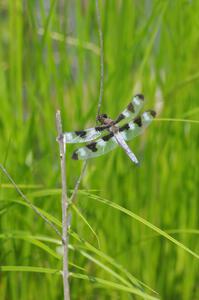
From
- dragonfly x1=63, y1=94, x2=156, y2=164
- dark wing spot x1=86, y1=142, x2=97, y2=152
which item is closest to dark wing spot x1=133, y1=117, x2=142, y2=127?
dragonfly x1=63, y1=94, x2=156, y2=164

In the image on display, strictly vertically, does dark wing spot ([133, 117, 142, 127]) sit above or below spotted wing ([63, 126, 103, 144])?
above

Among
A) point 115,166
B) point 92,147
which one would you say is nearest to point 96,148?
point 92,147

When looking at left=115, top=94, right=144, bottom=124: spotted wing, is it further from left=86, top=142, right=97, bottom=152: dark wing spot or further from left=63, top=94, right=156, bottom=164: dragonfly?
left=86, top=142, right=97, bottom=152: dark wing spot

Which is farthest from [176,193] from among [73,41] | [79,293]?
[73,41]

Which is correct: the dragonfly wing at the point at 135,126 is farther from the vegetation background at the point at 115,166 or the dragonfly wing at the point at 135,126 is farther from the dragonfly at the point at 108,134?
the vegetation background at the point at 115,166

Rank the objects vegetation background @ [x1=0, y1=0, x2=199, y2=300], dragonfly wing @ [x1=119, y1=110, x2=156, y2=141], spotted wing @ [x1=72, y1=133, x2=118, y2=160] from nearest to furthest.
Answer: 1. spotted wing @ [x1=72, y1=133, x2=118, y2=160]
2. dragonfly wing @ [x1=119, y1=110, x2=156, y2=141]
3. vegetation background @ [x1=0, y1=0, x2=199, y2=300]

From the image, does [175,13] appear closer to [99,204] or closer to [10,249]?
[99,204]

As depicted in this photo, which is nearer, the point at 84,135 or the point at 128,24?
the point at 84,135

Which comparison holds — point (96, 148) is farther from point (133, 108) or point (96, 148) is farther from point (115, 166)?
point (115, 166)

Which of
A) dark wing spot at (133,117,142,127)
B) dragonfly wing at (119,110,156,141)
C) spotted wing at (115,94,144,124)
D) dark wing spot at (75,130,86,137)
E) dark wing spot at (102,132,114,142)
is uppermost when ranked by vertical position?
spotted wing at (115,94,144,124)
